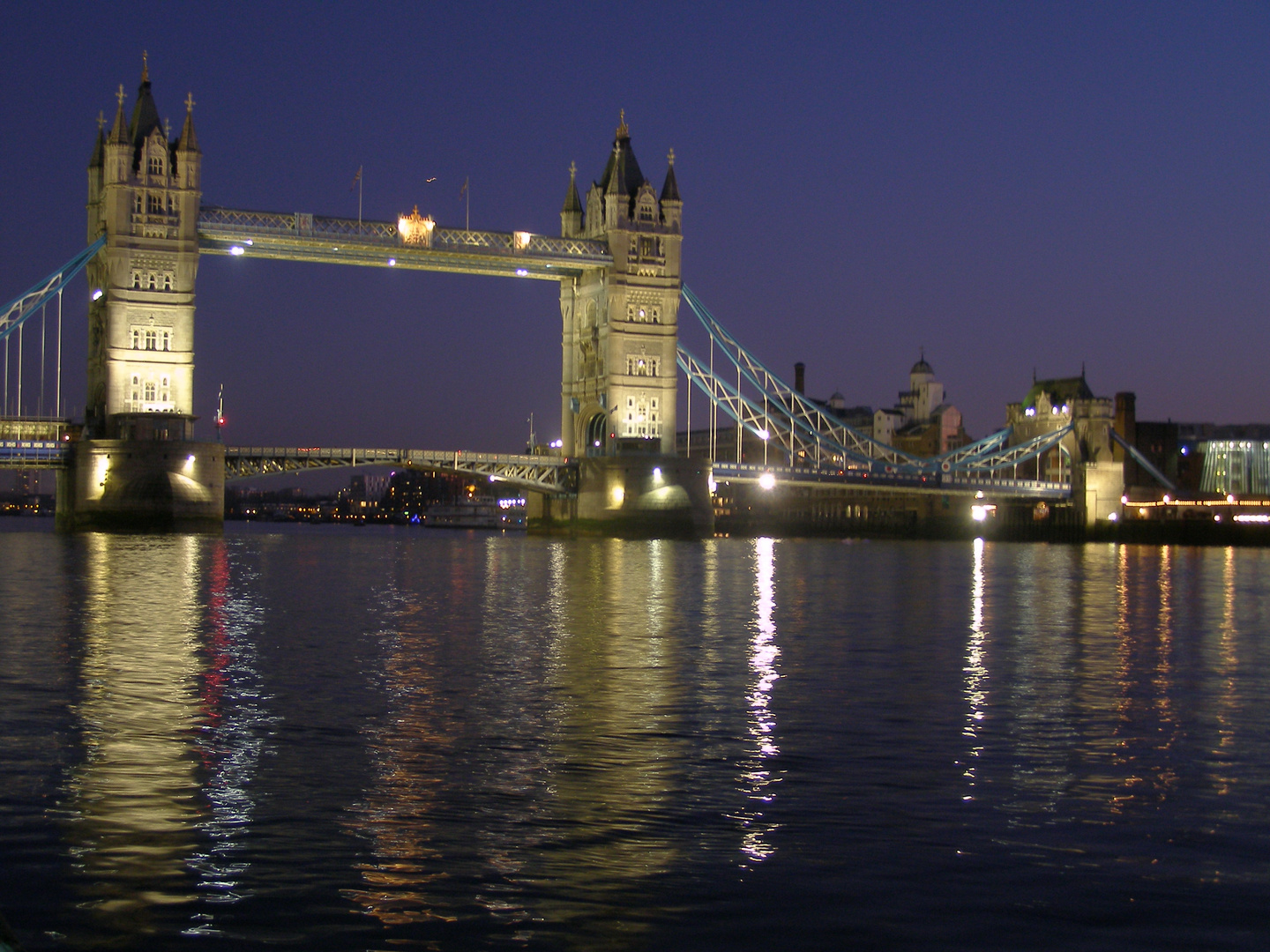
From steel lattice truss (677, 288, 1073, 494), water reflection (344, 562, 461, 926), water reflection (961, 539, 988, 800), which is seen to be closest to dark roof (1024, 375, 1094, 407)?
steel lattice truss (677, 288, 1073, 494)

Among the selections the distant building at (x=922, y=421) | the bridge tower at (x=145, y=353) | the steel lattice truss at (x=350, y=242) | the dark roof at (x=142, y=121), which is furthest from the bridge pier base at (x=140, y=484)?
the distant building at (x=922, y=421)

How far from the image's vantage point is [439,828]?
8750 mm

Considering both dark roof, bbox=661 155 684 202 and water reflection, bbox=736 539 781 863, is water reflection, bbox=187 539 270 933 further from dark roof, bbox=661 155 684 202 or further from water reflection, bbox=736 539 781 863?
dark roof, bbox=661 155 684 202

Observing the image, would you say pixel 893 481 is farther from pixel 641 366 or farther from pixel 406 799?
pixel 406 799

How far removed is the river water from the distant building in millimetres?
107910

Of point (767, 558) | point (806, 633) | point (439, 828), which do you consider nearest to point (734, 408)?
point (767, 558)

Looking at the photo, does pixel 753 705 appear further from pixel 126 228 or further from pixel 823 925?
pixel 126 228

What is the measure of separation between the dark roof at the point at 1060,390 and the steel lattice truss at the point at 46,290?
59.6 meters

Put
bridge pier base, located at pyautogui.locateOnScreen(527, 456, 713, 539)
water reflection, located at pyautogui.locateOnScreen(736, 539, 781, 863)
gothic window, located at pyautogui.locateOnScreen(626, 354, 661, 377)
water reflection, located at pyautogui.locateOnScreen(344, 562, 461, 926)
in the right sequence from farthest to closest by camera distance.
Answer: gothic window, located at pyautogui.locateOnScreen(626, 354, 661, 377) < bridge pier base, located at pyautogui.locateOnScreen(527, 456, 713, 539) < water reflection, located at pyautogui.locateOnScreen(736, 539, 781, 863) < water reflection, located at pyautogui.locateOnScreen(344, 562, 461, 926)

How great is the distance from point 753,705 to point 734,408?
210ft

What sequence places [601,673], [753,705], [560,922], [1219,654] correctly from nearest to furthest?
[560,922]
[753,705]
[601,673]
[1219,654]

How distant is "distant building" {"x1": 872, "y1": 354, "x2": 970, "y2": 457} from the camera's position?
128250 mm

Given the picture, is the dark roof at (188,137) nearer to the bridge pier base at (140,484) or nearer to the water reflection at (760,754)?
the bridge pier base at (140,484)

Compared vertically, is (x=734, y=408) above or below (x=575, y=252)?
below
